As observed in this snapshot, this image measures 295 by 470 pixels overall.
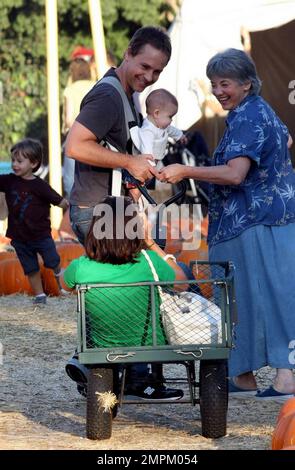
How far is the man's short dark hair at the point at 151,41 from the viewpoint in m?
5.84

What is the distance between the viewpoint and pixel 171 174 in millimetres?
5605

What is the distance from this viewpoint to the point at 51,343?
809 cm

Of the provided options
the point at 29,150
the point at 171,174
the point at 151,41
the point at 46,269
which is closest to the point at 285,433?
the point at 171,174

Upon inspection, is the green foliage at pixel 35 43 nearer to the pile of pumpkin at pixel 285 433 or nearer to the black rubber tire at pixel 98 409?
the black rubber tire at pixel 98 409

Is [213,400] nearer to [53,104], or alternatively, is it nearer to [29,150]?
[29,150]

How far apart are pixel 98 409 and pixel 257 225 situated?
1457mm

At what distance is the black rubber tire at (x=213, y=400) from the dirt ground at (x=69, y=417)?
51mm

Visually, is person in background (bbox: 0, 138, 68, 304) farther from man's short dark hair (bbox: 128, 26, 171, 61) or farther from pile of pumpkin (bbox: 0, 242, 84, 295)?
man's short dark hair (bbox: 128, 26, 171, 61)

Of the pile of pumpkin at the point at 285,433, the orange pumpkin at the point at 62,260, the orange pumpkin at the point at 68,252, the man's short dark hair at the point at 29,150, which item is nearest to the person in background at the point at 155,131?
the pile of pumpkin at the point at 285,433

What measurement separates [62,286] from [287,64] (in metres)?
7.52

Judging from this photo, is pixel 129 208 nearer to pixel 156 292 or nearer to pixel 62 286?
pixel 156 292

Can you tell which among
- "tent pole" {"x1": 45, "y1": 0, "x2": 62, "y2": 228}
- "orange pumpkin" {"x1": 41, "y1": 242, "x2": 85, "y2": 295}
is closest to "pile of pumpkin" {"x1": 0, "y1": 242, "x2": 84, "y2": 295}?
"orange pumpkin" {"x1": 41, "y1": 242, "x2": 85, "y2": 295}

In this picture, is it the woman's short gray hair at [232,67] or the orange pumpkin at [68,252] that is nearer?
the woman's short gray hair at [232,67]

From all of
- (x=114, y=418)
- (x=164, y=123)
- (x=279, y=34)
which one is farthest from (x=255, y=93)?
Answer: (x=279, y=34)
